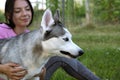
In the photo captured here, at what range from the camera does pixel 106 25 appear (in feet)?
33.2

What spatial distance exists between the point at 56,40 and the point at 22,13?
20.1 inches

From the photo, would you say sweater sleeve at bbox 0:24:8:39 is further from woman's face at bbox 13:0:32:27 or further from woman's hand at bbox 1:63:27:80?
woman's hand at bbox 1:63:27:80

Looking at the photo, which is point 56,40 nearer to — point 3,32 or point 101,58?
point 3,32

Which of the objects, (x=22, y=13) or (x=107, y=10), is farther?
(x=107, y=10)

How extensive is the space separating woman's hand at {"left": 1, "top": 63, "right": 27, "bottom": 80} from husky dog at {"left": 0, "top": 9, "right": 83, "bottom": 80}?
0.03m

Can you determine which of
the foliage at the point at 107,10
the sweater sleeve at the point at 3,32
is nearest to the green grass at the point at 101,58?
the sweater sleeve at the point at 3,32

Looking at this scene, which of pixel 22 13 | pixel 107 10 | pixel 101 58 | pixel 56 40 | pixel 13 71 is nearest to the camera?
pixel 56 40

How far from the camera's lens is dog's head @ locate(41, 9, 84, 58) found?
9.03 feet

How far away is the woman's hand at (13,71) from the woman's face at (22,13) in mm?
427

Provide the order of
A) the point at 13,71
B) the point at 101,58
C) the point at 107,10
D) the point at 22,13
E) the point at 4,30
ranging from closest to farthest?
the point at 13,71 < the point at 22,13 < the point at 4,30 < the point at 101,58 < the point at 107,10

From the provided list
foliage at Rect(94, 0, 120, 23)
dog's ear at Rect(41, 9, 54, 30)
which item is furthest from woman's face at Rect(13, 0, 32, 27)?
foliage at Rect(94, 0, 120, 23)

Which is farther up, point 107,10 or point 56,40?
point 56,40

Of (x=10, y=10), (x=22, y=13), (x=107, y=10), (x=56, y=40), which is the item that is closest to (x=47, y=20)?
(x=56, y=40)

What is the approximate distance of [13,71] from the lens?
2.91 meters
